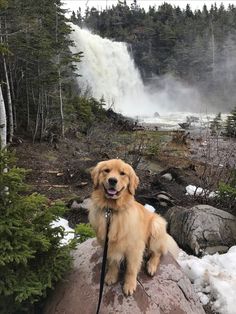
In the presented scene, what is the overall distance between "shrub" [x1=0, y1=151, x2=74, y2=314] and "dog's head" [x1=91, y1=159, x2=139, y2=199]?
2.54 feet

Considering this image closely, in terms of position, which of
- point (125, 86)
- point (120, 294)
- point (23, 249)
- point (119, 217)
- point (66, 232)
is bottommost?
point (120, 294)

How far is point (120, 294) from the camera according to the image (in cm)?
443

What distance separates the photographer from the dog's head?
3980 mm

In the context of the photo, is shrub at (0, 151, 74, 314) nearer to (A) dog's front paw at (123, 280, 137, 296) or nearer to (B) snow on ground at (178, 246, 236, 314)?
(A) dog's front paw at (123, 280, 137, 296)

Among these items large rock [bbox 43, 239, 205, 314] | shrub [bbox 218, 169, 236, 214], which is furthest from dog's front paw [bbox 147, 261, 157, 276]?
shrub [bbox 218, 169, 236, 214]

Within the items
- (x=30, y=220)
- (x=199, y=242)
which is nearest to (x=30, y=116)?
(x=199, y=242)

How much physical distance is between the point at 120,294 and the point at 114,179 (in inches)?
53.8

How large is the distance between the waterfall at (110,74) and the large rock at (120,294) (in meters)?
33.1

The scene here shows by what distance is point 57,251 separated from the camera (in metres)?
4.55

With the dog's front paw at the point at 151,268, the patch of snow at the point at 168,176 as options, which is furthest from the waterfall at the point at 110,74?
the dog's front paw at the point at 151,268

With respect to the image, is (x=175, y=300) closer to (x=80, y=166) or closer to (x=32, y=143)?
(x=80, y=166)

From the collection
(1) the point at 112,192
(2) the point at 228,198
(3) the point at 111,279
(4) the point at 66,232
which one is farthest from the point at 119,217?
(2) the point at 228,198

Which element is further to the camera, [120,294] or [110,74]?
[110,74]

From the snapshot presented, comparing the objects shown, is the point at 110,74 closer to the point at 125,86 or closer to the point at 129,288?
the point at 125,86
